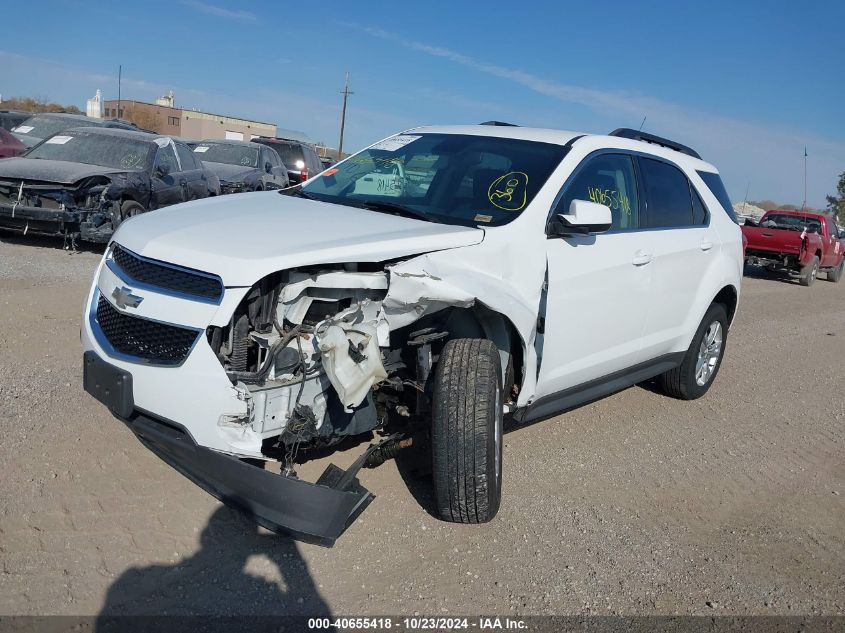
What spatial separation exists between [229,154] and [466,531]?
41.2 feet

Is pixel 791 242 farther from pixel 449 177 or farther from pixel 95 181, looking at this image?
pixel 449 177

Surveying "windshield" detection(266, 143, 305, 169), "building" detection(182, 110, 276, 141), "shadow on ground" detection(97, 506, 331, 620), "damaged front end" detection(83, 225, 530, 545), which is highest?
"building" detection(182, 110, 276, 141)

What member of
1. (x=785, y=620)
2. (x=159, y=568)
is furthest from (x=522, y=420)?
(x=159, y=568)

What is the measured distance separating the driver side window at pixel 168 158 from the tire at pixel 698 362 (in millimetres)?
7849

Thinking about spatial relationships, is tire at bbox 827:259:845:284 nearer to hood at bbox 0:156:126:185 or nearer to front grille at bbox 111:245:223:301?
hood at bbox 0:156:126:185

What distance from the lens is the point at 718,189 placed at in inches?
245

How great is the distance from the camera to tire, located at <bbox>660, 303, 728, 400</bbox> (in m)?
5.89

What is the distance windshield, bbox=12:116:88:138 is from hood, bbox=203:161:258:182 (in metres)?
3.94

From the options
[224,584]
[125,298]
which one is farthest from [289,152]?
[224,584]

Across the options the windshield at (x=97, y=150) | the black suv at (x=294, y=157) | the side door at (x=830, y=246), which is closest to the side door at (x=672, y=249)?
the windshield at (x=97, y=150)

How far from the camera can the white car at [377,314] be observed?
3.12 metres

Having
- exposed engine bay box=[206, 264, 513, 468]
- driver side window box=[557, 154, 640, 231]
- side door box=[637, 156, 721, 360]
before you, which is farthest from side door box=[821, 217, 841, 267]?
exposed engine bay box=[206, 264, 513, 468]

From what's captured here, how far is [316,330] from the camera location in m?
3.26

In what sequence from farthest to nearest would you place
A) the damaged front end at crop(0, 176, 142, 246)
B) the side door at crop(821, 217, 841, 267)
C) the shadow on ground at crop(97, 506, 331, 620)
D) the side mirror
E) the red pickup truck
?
1. the side door at crop(821, 217, 841, 267)
2. the red pickup truck
3. the damaged front end at crop(0, 176, 142, 246)
4. the side mirror
5. the shadow on ground at crop(97, 506, 331, 620)
